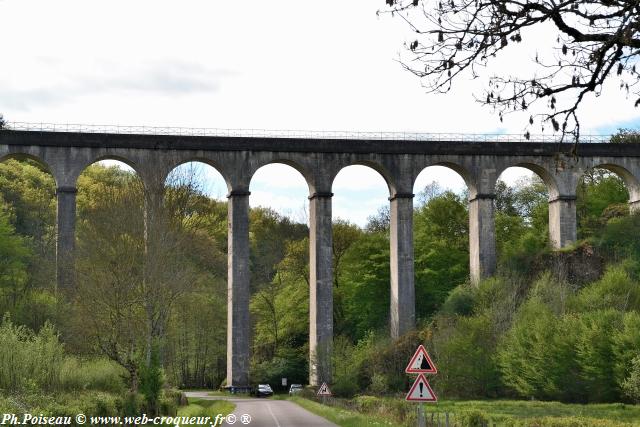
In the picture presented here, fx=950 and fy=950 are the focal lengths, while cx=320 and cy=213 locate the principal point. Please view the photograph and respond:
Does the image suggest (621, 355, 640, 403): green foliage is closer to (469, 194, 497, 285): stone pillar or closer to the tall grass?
(469, 194, 497, 285): stone pillar

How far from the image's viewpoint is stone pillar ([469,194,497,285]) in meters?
47.9

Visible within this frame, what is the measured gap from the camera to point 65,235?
43.6 metres

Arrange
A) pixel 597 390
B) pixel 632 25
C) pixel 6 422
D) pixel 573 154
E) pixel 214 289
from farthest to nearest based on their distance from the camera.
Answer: pixel 214 289, pixel 597 390, pixel 6 422, pixel 573 154, pixel 632 25

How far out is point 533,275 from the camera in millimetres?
47406

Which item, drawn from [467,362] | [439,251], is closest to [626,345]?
[467,362]

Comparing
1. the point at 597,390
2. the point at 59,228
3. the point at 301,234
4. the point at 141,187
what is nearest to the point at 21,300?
the point at 59,228

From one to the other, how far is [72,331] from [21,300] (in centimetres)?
524

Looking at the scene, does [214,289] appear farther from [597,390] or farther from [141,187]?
[597,390]

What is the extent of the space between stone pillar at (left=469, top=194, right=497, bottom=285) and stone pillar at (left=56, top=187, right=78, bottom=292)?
64.5 ft

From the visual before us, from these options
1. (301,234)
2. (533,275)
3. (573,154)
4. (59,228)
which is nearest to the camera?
(573,154)

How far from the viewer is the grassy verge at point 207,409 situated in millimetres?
29639

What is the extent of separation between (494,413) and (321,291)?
17591 millimetres

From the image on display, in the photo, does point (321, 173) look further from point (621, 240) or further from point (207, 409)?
point (207, 409)

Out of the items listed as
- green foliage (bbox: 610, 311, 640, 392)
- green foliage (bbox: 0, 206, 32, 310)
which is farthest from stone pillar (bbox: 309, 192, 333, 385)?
green foliage (bbox: 610, 311, 640, 392)
